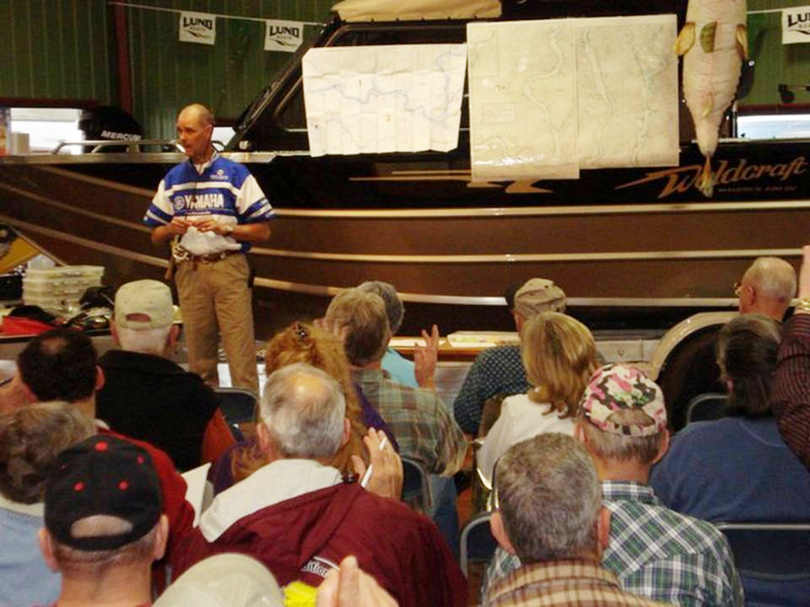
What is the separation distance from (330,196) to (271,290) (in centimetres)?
73

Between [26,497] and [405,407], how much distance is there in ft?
4.61

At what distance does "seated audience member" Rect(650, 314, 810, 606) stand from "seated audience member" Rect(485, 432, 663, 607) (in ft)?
2.93

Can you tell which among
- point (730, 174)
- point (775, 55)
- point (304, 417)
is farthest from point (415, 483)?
point (775, 55)

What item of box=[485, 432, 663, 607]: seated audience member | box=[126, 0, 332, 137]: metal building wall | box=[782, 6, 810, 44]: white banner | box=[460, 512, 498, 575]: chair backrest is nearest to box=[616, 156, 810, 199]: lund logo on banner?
box=[460, 512, 498, 575]: chair backrest

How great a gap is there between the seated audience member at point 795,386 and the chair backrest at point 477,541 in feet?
2.28

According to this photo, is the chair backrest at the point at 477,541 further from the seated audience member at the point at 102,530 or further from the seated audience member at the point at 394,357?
the seated audience member at the point at 394,357

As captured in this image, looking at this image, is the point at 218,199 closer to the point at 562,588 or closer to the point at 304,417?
the point at 304,417

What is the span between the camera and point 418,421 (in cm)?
338

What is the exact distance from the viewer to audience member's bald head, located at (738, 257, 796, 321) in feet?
15.4

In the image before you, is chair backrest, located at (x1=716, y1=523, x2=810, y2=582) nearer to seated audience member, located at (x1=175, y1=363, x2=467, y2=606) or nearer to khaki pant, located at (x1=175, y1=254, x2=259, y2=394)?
seated audience member, located at (x1=175, y1=363, x2=467, y2=606)

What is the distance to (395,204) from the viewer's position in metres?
6.04

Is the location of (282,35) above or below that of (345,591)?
above

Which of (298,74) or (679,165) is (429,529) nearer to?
(679,165)

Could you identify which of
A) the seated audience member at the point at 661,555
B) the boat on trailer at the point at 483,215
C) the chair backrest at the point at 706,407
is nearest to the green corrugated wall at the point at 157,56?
the boat on trailer at the point at 483,215
